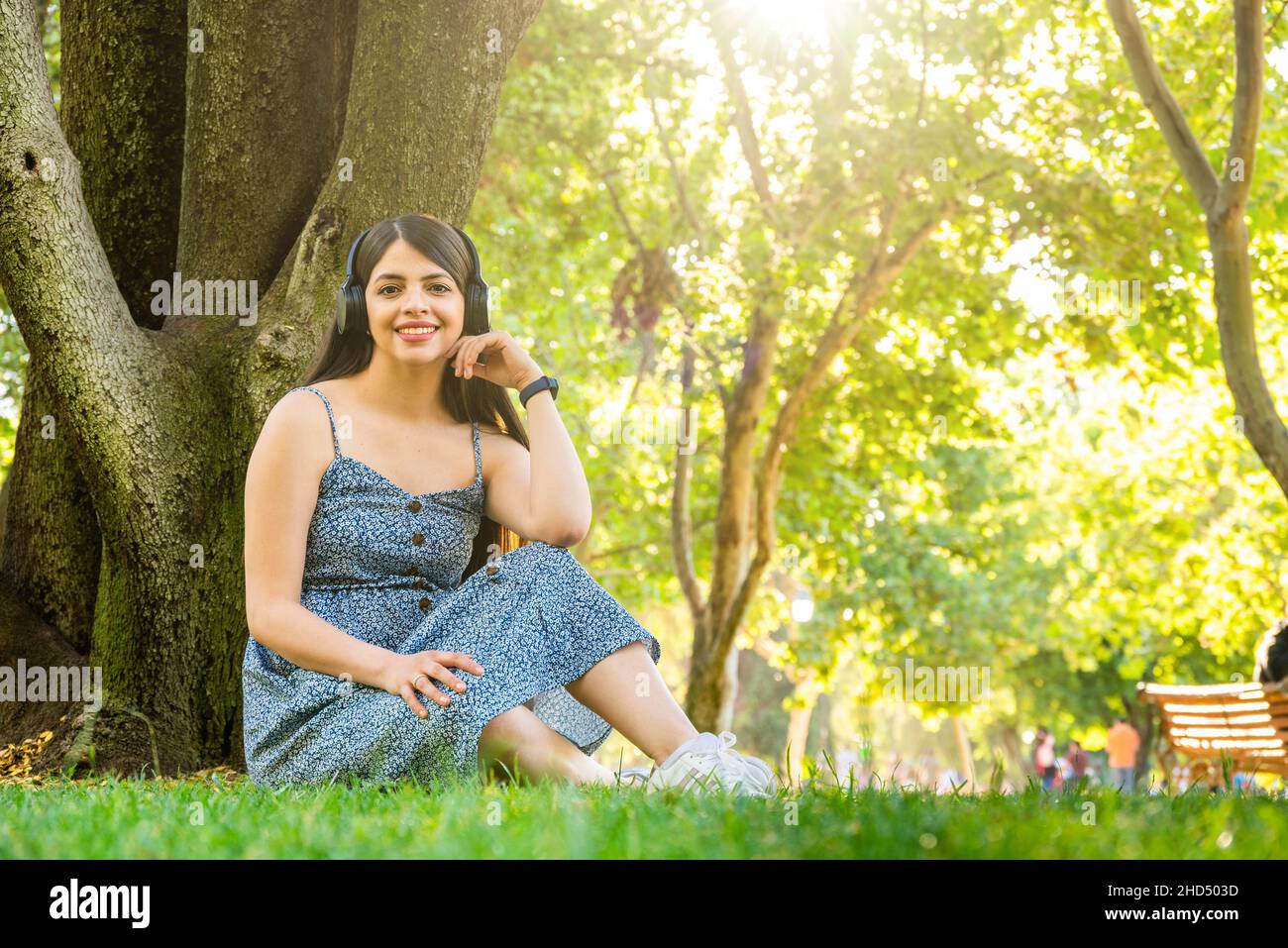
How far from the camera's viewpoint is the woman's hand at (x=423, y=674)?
371cm

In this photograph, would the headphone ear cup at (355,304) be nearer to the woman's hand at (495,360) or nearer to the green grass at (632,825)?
the woman's hand at (495,360)

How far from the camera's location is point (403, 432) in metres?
4.48

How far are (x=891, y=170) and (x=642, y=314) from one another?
437 centimetres

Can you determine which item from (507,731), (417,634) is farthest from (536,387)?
(507,731)

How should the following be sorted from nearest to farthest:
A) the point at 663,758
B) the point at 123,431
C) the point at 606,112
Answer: the point at 663,758 → the point at 123,431 → the point at 606,112

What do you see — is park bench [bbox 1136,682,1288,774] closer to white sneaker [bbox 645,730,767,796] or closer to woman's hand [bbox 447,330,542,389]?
white sneaker [bbox 645,730,767,796]

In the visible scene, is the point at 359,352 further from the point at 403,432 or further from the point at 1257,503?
the point at 1257,503

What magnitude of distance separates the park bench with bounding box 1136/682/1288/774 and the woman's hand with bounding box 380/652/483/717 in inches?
176

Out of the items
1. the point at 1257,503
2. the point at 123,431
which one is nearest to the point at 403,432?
the point at 123,431

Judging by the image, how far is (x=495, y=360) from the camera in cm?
463

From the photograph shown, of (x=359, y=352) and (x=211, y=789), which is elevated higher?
(x=359, y=352)

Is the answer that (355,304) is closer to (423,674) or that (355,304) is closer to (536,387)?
(536,387)

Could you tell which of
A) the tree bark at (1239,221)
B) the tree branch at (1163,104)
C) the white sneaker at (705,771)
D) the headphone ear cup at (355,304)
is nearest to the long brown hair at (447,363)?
the headphone ear cup at (355,304)

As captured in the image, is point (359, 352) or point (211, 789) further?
point (359, 352)
